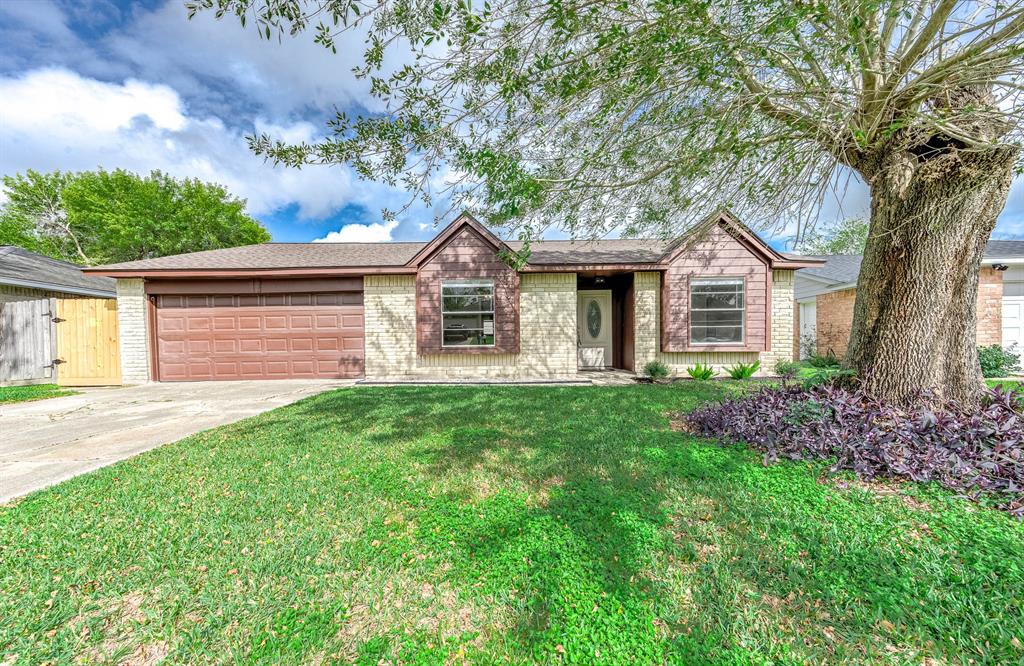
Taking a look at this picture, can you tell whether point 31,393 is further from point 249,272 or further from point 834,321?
point 834,321

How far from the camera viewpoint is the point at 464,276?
968 cm

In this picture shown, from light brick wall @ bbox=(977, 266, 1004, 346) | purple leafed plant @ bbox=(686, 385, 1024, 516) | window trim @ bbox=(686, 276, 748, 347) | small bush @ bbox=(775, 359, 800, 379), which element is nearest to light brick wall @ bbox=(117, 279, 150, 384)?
purple leafed plant @ bbox=(686, 385, 1024, 516)

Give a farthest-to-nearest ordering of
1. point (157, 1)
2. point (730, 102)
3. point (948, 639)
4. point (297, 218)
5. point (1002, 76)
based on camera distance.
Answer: point (297, 218) → point (157, 1) → point (730, 102) → point (1002, 76) → point (948, 639)

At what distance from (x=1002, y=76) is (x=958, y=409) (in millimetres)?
3276

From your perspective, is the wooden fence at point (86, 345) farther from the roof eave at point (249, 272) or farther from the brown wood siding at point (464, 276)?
the brown wood siding at point (464, 276)

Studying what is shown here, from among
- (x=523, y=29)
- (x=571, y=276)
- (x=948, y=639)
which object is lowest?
(x=948, y=639)

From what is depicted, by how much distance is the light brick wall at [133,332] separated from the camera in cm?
927

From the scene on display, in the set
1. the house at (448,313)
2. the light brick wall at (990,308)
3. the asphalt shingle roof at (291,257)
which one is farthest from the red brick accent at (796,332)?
the asphalt shingle roof at (291,257)

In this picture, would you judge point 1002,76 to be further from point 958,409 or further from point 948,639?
point 948,639

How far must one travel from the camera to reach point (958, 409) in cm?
375

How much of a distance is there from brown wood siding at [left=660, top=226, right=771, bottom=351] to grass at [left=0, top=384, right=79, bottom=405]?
536 inches

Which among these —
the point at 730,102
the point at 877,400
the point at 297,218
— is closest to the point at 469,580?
the point at 877,400

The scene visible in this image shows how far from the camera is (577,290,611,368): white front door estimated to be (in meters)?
11.5

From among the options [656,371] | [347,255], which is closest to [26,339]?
[347,255]
